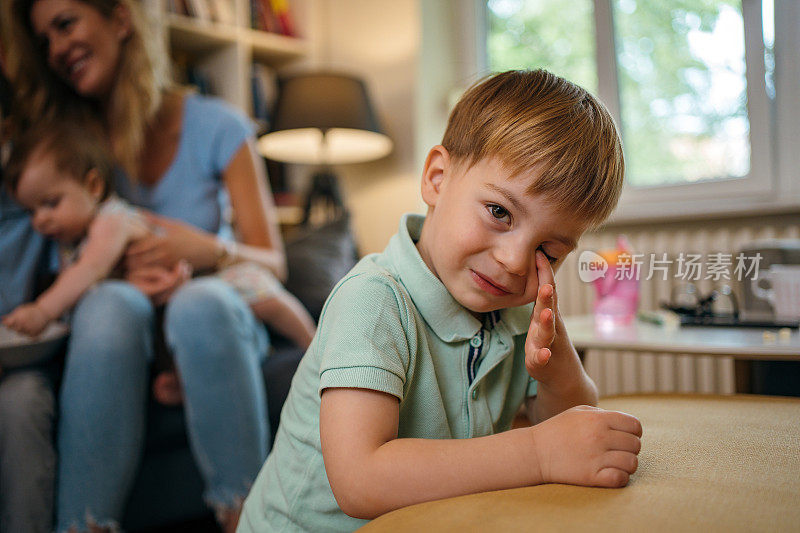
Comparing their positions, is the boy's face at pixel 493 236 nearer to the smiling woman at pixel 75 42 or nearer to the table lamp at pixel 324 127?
the smiling woman at pixel 75 42

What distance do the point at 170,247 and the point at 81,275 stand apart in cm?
18

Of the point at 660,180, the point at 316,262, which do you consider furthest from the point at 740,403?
the point at 660,180

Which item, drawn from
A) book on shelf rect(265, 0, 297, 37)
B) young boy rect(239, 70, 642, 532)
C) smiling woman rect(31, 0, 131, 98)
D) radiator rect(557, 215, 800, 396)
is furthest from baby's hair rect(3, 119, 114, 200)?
book on shelf rect(265, 0, 297, 37)

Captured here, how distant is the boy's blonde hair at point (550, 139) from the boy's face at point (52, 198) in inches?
35.1

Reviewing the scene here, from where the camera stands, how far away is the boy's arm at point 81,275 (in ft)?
3.68

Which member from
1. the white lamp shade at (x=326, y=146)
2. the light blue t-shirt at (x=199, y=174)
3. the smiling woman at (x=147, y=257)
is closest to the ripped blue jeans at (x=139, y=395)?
the smiling woman at (x=147, y=257)

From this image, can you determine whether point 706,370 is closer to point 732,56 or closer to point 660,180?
point 660,180

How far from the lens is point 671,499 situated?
405 millimetres

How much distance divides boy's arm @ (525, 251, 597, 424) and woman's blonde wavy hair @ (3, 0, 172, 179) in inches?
41.8

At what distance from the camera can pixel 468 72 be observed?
267 centimetres

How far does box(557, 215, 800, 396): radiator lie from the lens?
1.93m

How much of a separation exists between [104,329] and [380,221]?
1.71 meters

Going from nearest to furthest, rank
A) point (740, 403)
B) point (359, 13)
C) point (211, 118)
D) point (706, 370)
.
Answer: point (740, 403)
point (211, 118)
point (706, 370)
point (359, 13)

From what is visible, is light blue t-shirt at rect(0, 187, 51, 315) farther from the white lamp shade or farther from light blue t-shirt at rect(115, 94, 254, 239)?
the white lamp shade
